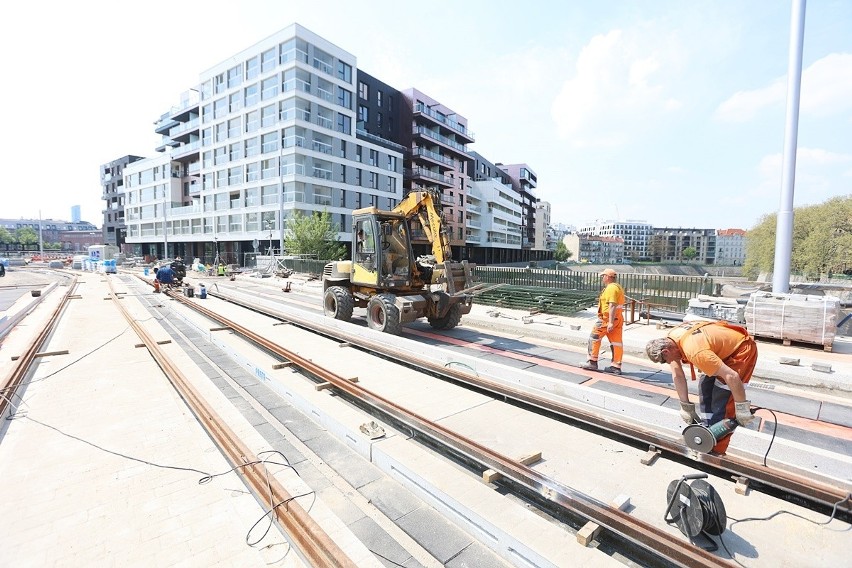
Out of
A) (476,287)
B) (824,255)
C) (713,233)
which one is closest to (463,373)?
(476,287)

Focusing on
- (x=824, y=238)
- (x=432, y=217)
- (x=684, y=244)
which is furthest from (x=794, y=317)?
(x=684, y=244)

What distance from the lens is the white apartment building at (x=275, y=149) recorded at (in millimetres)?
37875

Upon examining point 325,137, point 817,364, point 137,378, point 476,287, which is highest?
point 325,137

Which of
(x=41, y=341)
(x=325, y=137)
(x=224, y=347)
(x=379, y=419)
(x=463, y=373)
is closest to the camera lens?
(x=379, y=419)

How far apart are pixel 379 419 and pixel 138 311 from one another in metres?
14.0

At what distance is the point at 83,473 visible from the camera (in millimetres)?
4363

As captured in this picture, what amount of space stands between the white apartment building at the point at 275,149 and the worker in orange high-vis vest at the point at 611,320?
28805 mm

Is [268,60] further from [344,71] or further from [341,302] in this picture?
[341,302]

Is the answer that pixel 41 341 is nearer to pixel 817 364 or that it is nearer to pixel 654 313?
pixel 817 364

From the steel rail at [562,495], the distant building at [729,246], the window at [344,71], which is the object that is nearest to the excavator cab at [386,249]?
the steel rail at [562,495]

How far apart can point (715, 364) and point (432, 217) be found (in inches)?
290

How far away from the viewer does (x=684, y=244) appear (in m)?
174

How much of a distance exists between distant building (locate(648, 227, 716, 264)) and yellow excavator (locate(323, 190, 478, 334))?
186846 mm

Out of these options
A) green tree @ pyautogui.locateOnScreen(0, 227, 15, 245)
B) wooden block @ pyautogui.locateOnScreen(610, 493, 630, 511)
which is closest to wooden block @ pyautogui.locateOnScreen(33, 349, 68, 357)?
wooden block @ pyautogui.locateOnScreen(610, 493, 630, 511)
